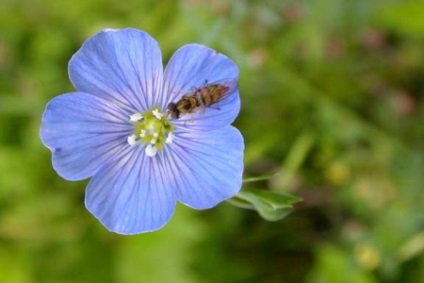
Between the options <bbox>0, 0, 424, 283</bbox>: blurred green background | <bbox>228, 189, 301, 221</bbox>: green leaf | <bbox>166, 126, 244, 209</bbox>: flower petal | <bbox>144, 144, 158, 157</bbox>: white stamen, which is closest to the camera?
<bbox>166, 126, 244, 209</bbox>: flower petal

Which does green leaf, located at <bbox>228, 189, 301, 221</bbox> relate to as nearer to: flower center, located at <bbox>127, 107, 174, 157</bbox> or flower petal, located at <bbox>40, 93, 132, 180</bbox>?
flower center, located at <bbox>127, 107, 174, 157</bbox>

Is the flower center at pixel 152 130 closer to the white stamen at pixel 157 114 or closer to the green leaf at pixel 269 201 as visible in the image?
the white stamen at pixel 157 114

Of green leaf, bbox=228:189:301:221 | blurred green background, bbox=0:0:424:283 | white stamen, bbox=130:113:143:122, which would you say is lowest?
blurred green background, bbox=0:0:424:283

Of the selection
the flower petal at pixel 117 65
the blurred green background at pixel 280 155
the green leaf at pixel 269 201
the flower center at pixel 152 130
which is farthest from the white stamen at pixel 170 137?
the blurred green background at pixel 280 155

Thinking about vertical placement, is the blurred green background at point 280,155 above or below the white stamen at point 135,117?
below

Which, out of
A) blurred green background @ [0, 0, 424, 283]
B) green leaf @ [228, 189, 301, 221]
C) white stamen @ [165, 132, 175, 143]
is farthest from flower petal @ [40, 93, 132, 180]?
blurred green background @ [0, 0, 424, 283]

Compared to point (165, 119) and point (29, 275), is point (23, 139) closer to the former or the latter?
point (29, 275)

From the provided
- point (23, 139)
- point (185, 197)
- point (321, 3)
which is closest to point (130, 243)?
point (23, 139)
